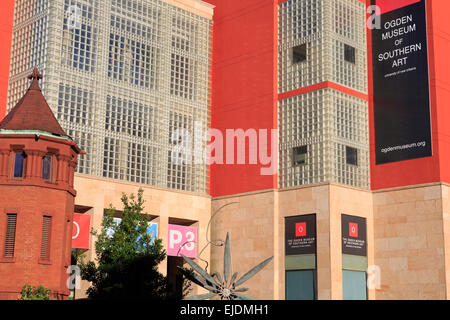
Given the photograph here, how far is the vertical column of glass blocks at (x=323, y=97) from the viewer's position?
54.8 meters

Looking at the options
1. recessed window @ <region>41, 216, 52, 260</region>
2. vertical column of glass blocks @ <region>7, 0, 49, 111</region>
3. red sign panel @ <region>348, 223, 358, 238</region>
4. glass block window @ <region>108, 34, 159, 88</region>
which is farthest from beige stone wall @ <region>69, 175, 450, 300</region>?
recessed window @ <region>41, 216, 52, 260</region>

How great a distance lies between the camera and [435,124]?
51.8 metres

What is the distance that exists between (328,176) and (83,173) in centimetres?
1971

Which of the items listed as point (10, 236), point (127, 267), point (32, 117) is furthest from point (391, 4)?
point (10, 236)

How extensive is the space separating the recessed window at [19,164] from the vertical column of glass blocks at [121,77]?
568 inches

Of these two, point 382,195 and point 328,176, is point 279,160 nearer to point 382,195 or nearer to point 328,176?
point 328,176

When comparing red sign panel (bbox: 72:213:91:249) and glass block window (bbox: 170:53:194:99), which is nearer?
red sign panel (bbox: 72:213:91:249)

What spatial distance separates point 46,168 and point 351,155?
26914 millimetres

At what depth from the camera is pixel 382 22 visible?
5712cm

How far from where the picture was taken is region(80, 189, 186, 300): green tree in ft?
135

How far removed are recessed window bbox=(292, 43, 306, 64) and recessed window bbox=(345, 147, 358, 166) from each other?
29.2 feet

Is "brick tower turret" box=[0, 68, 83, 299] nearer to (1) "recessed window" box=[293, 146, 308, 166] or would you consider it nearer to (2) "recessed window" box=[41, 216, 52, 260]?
(2) "recessed window" box=[41, 216, 52, 260]
